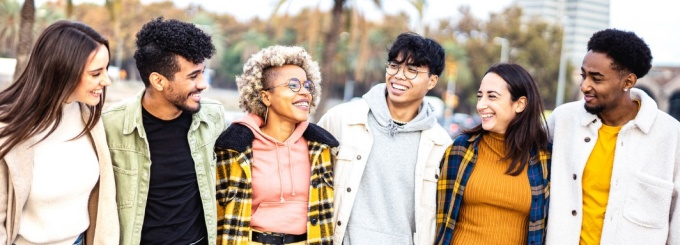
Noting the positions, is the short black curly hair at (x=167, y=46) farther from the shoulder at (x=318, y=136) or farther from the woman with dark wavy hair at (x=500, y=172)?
the woman with dark wavy hair at (x=500, y=172)

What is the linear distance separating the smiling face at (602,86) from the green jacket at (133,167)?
7.90 feet

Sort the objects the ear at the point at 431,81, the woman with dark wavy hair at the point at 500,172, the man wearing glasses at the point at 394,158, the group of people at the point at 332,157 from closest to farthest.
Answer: the group of people at the point at 332,157 < the woman with dark wavy hair at the point at 500,172 < the man wearing glasses at the point at 394,158 < the ear at the point at 431,81

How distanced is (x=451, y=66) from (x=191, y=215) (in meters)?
37.4

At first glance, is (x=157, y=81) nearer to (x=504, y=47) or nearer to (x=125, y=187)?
(x=125, y=187)

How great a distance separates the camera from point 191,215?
3.42 m

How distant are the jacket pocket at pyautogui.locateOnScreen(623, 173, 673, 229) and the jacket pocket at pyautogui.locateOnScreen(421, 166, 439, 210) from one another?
3.79 ft

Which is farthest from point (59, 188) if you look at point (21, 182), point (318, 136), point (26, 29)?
point (26, 29)

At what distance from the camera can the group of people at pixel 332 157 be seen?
9.99ft

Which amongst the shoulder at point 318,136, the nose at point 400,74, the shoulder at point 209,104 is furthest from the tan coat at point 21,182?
the nose at point 400,74

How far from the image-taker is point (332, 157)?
12.9 feet

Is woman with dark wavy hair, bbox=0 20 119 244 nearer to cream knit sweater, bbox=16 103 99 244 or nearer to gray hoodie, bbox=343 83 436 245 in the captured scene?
cream knit sweater, bbox=16 103 99 244

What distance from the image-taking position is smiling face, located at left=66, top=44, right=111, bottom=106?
9.82 feet

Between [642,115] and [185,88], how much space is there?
9.13 feet

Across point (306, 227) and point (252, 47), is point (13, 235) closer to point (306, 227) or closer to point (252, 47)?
point (306, 227)
